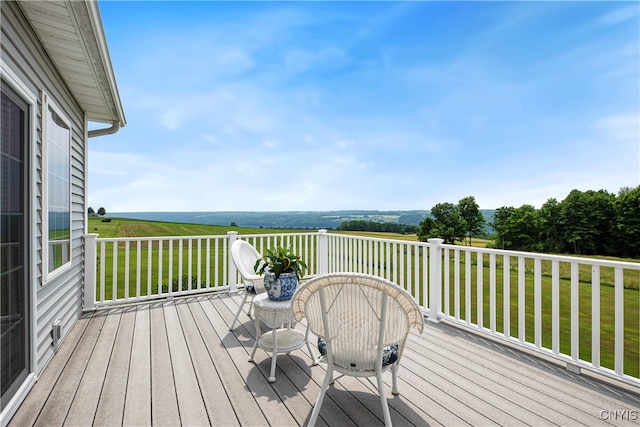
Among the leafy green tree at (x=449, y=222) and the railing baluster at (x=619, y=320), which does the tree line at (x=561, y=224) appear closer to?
the leafy green tree at (x=449, y=222)

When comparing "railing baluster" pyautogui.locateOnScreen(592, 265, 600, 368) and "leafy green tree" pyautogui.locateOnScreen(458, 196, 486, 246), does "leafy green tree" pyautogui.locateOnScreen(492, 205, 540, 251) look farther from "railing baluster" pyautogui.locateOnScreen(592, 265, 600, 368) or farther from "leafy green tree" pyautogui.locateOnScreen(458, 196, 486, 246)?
"railing baluster" pyautogui.locateOnScreen(592, 265, 600, 368)

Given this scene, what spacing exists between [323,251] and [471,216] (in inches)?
737

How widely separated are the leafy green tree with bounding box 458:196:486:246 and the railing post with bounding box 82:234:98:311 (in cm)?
2132

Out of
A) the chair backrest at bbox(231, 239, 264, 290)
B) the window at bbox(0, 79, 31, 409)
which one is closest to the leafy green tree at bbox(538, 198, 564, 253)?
the chair backrest at bbox(231, 239, 264, 290)

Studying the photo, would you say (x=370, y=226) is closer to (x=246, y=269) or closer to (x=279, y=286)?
(x=246, y=269)

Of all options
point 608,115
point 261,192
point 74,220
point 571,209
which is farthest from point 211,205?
point 571,209

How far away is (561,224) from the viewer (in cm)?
2314

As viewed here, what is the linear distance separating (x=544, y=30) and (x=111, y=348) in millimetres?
12819

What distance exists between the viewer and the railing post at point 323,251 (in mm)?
5613

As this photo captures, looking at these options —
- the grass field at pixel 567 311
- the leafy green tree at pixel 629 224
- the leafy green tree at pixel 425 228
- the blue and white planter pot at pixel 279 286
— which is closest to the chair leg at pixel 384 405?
the blue and white planter pot at pixel 279 286

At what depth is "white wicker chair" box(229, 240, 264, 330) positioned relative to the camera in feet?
11.0

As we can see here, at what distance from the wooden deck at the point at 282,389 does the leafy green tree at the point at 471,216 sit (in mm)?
19764

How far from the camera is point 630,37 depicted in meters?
8.77

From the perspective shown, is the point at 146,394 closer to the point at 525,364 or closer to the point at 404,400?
the point at 404,400
